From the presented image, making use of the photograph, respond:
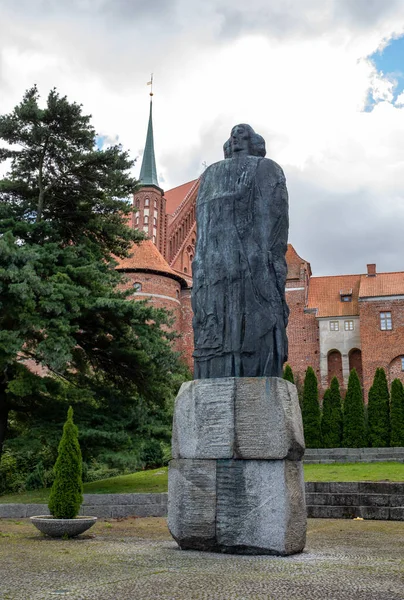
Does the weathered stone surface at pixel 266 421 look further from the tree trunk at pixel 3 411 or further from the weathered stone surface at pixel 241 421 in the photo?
the tree trunk at pixel 3 411

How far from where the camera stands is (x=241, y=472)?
540 centimetres

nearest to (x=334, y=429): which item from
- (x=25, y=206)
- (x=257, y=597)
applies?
(x=25, y=206)

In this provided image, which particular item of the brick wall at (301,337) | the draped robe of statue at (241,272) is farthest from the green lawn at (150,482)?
the brick wall at (301,337)

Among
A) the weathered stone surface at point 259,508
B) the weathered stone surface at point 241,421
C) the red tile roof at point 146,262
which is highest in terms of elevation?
the red tile roof at point 146,262

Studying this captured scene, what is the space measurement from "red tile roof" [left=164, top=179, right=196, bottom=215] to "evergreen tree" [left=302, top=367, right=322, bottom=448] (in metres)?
24.4

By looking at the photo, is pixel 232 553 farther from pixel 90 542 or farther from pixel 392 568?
pixel 90 542

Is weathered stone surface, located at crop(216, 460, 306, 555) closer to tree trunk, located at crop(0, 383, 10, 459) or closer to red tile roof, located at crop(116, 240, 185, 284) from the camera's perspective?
tree trunk, located at crop(0, 383, 10, 459)

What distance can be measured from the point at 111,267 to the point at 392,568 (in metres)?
12.1

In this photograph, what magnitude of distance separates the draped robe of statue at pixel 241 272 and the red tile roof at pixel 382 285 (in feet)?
115

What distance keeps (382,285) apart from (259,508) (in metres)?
37.3

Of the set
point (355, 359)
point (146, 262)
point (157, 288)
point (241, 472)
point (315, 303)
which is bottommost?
point (241, 472)

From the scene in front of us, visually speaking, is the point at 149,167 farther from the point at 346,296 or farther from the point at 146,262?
the point at 346,296

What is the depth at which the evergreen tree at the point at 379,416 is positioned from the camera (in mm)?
28188

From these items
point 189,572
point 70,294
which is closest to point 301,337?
point 70,294
